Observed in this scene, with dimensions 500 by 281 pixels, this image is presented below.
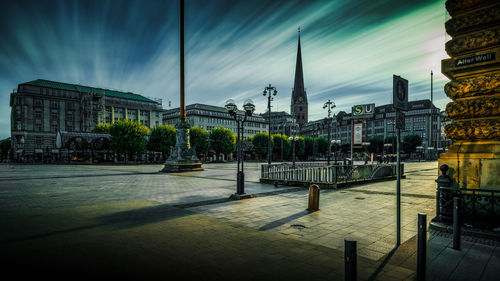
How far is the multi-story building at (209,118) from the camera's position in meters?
101

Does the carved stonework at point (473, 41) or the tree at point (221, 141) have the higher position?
the carved stonework at point (473, 41)

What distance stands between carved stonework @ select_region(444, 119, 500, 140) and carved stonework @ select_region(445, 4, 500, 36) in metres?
2.22

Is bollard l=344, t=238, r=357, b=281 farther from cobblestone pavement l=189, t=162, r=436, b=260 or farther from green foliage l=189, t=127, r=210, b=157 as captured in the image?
green foliage l=189, t=127, r=210, b=157

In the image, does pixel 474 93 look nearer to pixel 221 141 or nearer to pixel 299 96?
pixel 221 141

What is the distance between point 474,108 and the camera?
5.90 m

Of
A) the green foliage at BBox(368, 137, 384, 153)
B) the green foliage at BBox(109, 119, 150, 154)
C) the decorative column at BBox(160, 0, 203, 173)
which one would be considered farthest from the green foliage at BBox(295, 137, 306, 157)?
the decorative column at BBox(160, 0, 203, 173)

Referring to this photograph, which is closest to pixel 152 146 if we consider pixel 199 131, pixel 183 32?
pixel 199 131

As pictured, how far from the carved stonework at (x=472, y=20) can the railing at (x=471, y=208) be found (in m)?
3.82

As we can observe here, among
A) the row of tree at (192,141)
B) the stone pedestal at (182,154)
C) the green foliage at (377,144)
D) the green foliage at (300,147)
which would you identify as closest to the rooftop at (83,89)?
the row of tree at (192,141)

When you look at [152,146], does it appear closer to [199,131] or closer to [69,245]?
[199,131]

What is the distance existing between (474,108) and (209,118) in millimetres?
101933

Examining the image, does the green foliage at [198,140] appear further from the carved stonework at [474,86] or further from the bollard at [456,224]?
the bollard at [456,224]

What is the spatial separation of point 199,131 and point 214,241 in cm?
5625

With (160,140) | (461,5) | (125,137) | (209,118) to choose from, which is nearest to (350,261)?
(461,5)
